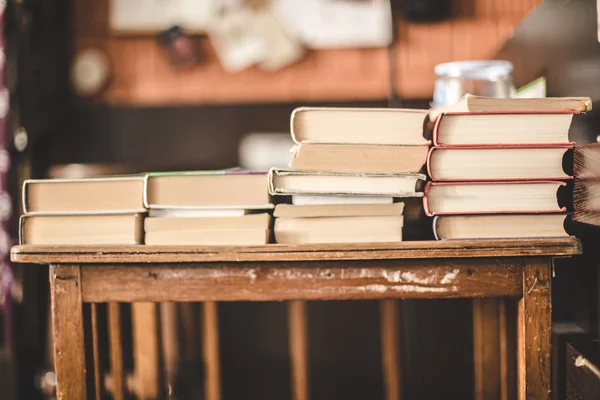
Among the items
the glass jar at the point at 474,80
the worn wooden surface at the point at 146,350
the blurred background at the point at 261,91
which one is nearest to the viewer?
the glass jar at the point at 474,80

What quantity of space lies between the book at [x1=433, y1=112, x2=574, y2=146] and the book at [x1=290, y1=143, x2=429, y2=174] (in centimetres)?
5

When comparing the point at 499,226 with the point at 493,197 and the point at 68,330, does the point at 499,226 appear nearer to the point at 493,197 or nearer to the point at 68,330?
the point at 493,197

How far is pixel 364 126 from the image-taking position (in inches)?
29.2

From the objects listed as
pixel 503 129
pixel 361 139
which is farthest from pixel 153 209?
pixel 503 129

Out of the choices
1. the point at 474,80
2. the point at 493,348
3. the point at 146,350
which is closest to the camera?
the point at 474,80

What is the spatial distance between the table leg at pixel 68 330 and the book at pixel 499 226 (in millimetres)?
570

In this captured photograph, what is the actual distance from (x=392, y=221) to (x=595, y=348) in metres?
0.38

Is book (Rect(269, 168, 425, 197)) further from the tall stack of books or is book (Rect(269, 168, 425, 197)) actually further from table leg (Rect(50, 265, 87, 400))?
table leg (Rect(50, 265, 87, 400))

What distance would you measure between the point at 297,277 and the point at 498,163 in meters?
0.35

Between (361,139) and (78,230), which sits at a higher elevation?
(361,139)

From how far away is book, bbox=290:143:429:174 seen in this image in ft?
2.39

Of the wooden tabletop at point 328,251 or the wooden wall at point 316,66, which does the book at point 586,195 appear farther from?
the wooden wall at point 316,66

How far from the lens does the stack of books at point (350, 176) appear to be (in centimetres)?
73

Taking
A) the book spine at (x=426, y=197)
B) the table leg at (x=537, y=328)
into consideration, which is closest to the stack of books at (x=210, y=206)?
the book spine at (x=426, y=197)
